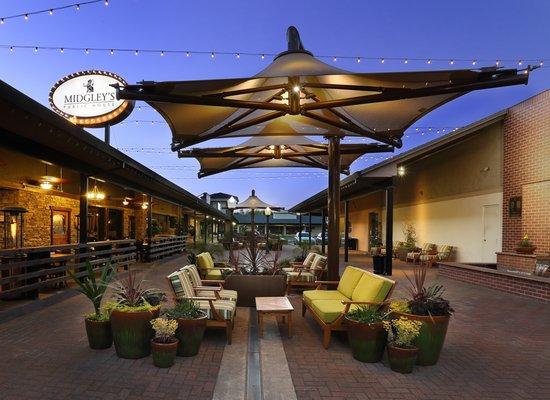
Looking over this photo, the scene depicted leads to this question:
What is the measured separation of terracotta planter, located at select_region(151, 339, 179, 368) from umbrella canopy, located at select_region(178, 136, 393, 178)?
14.6ft

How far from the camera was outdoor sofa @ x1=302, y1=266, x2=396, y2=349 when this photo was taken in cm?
495

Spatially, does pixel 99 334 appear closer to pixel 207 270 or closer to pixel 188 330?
pixel 188 330

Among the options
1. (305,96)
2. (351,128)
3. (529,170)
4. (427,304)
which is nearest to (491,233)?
(529,170)

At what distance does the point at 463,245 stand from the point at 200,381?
42.3 feet

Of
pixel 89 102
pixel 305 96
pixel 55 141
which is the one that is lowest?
pixel 55 141

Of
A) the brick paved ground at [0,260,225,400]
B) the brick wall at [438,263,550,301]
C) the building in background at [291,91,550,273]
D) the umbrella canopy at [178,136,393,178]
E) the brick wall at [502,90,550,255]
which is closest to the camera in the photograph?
the brick paved ground at [0,260,225,400]

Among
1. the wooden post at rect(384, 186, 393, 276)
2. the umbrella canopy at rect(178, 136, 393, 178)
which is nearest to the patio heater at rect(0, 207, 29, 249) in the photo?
the umbrella canopy at rect(178, 136, 393, 178)

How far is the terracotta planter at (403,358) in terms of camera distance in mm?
4105

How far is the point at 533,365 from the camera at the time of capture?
14.5 ft

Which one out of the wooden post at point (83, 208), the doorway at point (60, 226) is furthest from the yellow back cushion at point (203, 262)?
the doorway at point (60, 226)

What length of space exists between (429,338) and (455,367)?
1.35ft

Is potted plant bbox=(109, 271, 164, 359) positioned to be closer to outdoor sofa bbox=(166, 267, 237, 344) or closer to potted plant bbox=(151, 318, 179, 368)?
potted plant bbox=(151, 318, 179, 368)

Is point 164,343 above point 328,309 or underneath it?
underneath

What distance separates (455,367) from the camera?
14.2 ft
